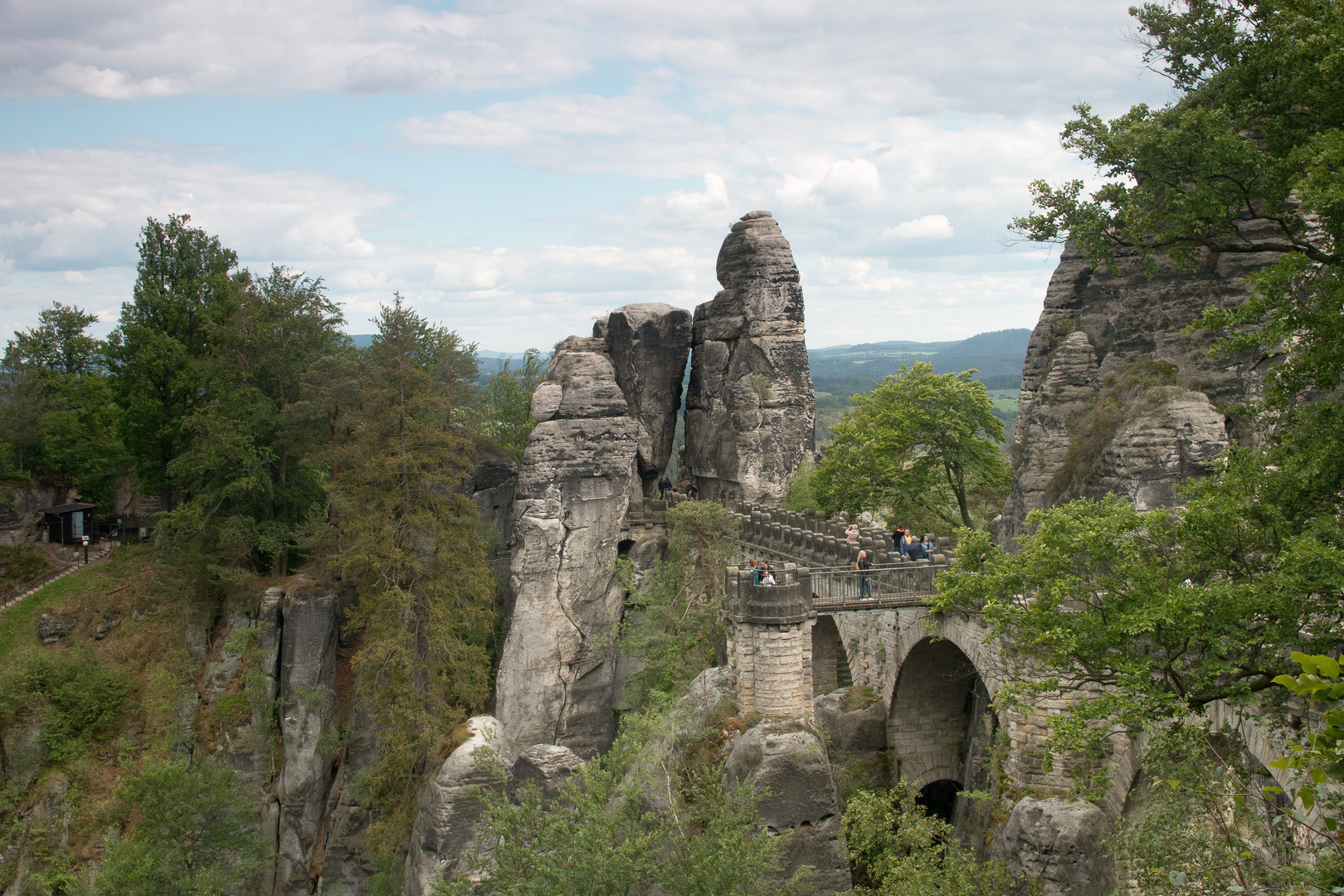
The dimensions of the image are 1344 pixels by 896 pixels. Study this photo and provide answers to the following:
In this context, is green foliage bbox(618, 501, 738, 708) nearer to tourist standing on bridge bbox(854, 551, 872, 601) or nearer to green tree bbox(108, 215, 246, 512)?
tourist standing on bridge bbox(854, 551, 872, 601)

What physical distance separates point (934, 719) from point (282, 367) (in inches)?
941

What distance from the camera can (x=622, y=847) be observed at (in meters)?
14.8

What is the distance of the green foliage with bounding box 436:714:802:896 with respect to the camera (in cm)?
1477

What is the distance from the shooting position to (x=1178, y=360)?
76.2ft

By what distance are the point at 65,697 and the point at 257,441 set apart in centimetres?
958

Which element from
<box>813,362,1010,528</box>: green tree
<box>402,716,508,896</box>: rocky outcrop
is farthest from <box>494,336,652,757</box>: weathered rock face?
<box>813,362,1010,528</box>: green tree

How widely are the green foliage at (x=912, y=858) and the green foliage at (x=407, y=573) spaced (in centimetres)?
1271

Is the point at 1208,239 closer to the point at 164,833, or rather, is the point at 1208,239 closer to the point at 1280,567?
the point at 1280,567

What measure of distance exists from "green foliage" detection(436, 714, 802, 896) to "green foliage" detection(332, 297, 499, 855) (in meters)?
10.6

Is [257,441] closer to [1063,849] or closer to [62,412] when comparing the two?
[62,412]

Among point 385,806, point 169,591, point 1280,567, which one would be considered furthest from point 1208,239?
point 169,591

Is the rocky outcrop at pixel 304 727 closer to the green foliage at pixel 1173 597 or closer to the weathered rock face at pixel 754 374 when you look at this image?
the weathered rock face at pixel 754 374

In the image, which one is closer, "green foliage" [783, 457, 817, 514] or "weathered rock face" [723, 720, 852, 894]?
"weathered rock face" [723, 720, 852, 894]

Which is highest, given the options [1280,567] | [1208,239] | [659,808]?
[1208,239]
